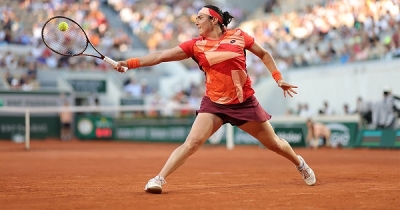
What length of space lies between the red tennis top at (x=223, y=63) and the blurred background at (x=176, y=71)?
1428cm

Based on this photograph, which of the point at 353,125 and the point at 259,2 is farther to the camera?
the point at 259,2

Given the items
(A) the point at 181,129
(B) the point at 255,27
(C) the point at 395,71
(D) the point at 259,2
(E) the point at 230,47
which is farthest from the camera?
(D) the point at 259,2

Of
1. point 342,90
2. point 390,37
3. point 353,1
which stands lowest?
point 342,90

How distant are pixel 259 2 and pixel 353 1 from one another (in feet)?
52.0

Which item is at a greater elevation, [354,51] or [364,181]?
[354,51]

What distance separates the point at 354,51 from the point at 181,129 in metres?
7.54

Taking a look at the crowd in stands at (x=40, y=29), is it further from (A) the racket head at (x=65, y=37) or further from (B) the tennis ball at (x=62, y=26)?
(B) the tennis ball at (x=62, y=26)

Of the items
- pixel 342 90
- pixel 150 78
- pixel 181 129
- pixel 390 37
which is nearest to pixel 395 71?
pixel 390 37

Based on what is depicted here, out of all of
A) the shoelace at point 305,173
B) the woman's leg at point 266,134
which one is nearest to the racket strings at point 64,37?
the woman's leg at point 266,134

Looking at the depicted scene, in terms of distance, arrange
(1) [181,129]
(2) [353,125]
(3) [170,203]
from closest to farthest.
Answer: (3) [170,203] → (2) [353,125] → (1) [181,129]

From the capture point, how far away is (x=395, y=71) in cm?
2509

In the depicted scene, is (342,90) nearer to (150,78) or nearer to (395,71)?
(395,71)

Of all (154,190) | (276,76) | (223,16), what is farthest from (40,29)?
(154,190)

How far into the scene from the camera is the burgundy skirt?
26.5 ft
